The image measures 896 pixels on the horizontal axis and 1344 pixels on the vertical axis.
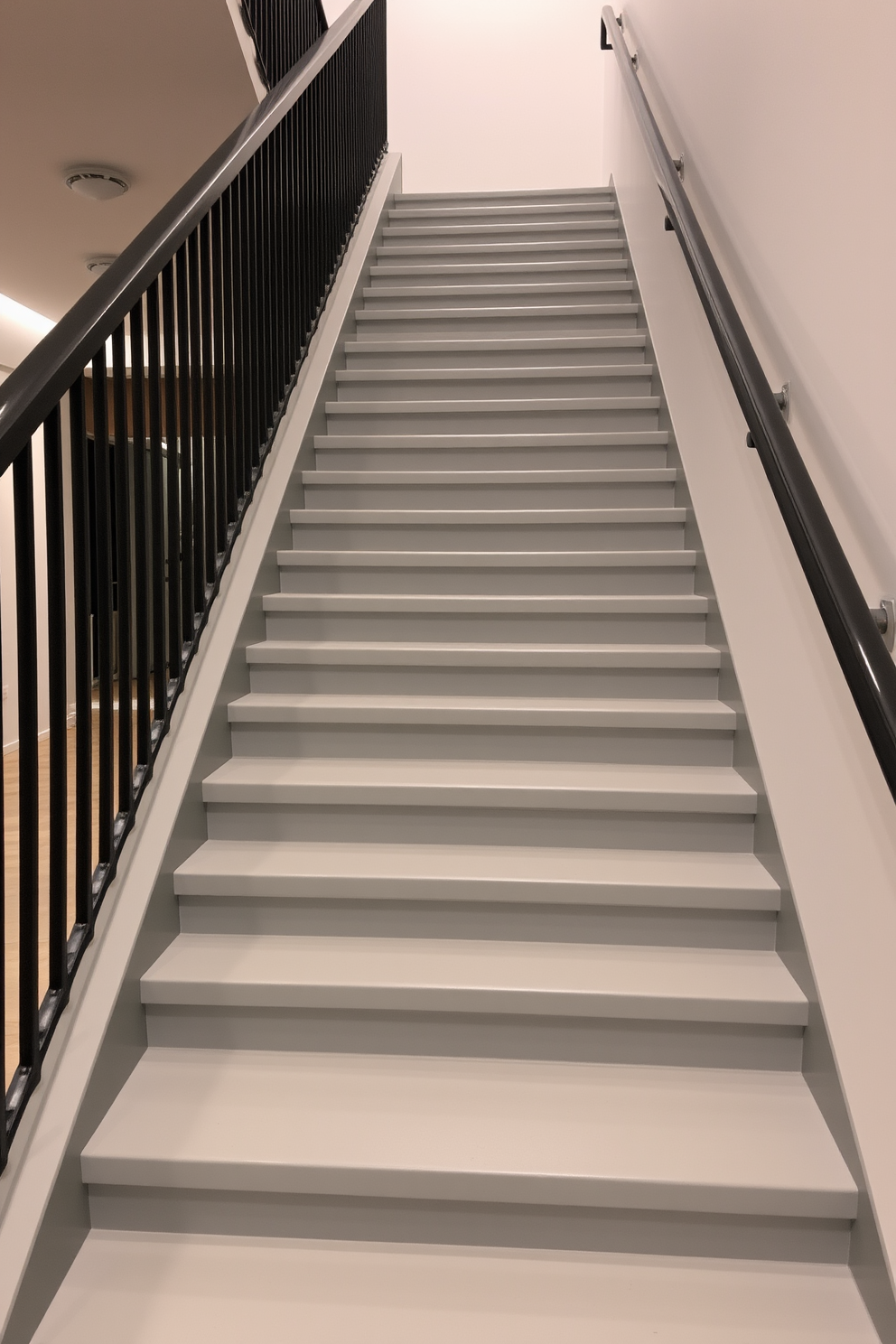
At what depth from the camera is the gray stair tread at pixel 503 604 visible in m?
2.39

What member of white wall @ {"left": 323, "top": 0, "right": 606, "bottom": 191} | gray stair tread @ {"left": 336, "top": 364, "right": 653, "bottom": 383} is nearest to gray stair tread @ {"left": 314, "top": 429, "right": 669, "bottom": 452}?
gray stair tread @ {"left": 336, "top": 364, "right": 653, "bottom": 383}

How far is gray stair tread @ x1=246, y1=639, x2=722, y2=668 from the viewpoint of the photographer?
224 cm

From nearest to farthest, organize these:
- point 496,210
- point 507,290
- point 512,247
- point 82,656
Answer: point 82,656 < point 507,290 < point 512,247 < point 496,210

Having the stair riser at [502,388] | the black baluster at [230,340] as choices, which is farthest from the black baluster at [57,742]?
the stair riser at [502,388]

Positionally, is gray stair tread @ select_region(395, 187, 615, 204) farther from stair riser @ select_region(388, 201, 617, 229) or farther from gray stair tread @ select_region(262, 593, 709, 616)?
gray stair tread @ select_region(262, 593, 709, 616)

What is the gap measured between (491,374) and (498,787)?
6.33 ft

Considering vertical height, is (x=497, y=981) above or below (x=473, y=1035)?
above

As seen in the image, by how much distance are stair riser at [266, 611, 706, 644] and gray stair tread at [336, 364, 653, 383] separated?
1266 millimetres

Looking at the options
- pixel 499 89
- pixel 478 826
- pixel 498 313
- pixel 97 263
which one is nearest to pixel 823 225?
pixel 478 826

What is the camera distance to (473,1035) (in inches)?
63.4

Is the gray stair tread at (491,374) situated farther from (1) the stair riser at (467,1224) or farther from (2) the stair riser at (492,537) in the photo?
(1) the stair riser at (467,1224)

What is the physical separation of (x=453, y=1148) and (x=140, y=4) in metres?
3.46

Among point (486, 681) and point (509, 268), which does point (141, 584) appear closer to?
point (486, 681)

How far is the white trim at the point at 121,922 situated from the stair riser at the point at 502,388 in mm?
583
